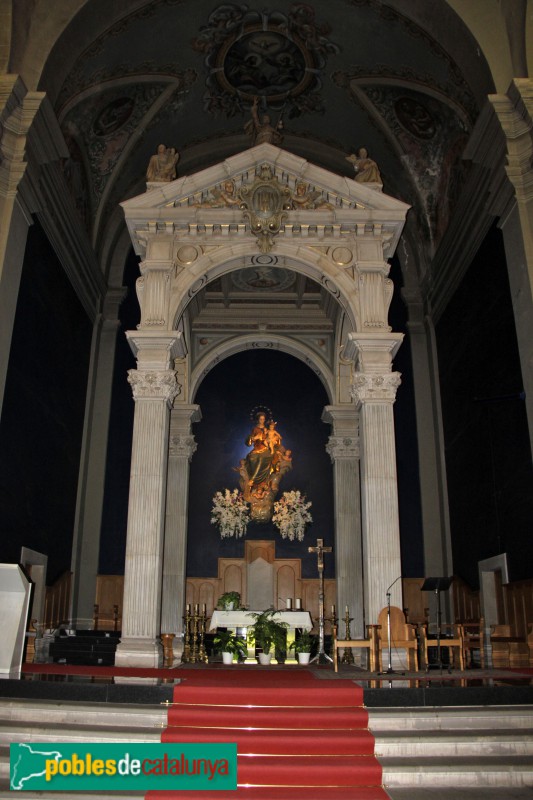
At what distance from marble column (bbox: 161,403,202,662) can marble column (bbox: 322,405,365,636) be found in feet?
11.3

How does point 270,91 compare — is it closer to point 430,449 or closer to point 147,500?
point 430,449

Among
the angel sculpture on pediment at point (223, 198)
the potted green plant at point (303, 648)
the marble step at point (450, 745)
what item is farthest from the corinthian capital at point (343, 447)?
the marble step at point (450, 745)

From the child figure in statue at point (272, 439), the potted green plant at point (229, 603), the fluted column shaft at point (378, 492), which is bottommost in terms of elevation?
the potted green plant at point (229, 603)

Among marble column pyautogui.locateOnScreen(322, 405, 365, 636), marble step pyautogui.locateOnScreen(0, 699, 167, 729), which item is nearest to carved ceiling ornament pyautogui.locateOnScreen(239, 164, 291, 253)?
marble column pyautogui.locateOnScreen(322, 405, 365, 636)

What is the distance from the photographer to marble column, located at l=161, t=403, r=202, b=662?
15.1 m

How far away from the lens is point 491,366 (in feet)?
42.3

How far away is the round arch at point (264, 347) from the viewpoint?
17.7 metres

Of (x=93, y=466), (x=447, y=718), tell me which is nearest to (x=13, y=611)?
(x=447, y=718)

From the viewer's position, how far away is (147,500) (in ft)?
34.6

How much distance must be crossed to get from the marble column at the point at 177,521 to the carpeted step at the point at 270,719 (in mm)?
7614

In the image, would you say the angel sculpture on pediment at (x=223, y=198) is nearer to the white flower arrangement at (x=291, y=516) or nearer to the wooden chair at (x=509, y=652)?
the white flower arrangement at (x=291, y=516)

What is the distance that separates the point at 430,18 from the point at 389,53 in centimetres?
157

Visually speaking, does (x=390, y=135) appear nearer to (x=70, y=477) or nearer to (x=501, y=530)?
(x=501, y=530)

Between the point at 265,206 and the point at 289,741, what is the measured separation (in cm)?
852
